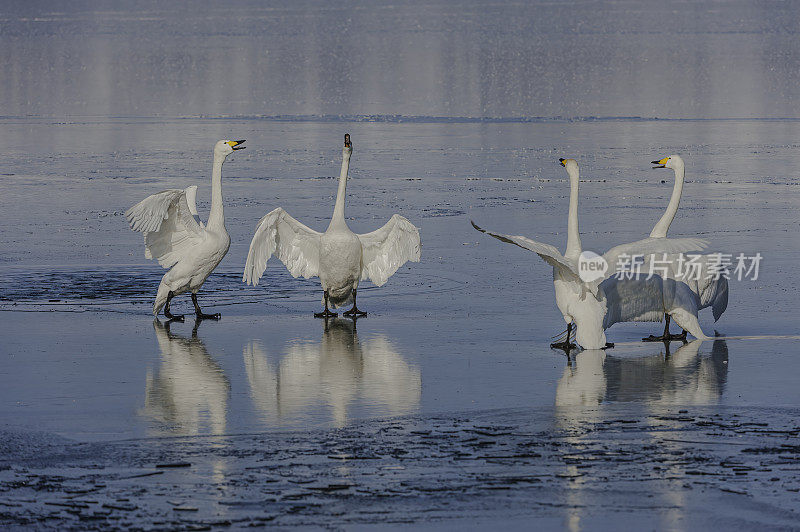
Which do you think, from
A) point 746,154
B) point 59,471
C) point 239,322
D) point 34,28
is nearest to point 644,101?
point 746,154

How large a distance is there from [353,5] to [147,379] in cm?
6937

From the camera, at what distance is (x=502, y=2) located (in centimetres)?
7719

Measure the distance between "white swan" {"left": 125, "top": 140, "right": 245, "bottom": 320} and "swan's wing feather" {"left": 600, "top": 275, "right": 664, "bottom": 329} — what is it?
133 inches

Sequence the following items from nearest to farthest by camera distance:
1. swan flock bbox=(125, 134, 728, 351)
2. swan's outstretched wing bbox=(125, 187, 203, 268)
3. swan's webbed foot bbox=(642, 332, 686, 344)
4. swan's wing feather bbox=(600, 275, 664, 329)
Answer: swan flock bbox=(125, 134, 728, 351) → swan's wing feather bbox=(600, 275, 664, 329) → swan's webbed foot bbox=(642, 332, 686, 344) → swan's outstretched wing bbox=(125, 187, 203, 268)

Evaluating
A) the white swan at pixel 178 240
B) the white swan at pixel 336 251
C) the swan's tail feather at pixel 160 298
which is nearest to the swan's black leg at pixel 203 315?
the white swan at pixel 178 240

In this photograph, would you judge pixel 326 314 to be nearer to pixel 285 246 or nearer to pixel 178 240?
pixel 285 246

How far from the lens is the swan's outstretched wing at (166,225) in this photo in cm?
1173

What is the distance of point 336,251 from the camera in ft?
40.2

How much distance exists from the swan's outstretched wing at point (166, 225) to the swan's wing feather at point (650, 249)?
3.93m

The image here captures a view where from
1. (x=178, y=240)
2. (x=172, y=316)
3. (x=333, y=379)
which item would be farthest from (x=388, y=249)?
(x=333, y=379)

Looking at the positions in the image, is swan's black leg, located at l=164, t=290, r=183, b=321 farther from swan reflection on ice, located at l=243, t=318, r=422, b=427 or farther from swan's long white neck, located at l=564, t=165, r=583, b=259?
swan's long white neck, located at l=564, t=165, r=583, b=259

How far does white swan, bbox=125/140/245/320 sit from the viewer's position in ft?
38.1

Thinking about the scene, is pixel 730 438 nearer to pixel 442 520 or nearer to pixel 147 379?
pixel 442 520

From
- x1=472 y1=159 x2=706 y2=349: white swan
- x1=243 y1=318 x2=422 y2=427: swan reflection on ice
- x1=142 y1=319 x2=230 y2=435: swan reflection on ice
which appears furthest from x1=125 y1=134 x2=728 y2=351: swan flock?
x1=142 y1=319 x2=230 y2=435: swan reflection on ice
